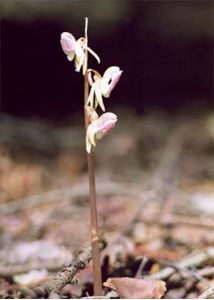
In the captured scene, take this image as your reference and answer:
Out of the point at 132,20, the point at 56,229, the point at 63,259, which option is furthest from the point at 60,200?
the point at 132,20

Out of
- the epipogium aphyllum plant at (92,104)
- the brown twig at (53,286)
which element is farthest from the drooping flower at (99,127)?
the brown twig at (53,286)

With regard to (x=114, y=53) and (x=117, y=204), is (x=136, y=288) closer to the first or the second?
(x=117, y=204)

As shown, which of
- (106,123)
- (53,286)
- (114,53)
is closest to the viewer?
(106,123)

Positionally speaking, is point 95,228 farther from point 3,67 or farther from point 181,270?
point 3,67

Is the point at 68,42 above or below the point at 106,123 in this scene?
above

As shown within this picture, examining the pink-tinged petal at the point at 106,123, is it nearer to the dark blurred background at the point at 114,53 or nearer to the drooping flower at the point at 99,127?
the drooping flower at the point at 99,127

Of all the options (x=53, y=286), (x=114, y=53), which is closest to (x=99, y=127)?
(x=53, y=286)
